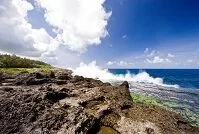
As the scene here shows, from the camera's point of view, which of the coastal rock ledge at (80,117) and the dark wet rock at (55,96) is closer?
the coastal rock ledge at (80,117)

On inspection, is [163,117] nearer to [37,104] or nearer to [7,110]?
[37,104]

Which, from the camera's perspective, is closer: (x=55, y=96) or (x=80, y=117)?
(x=80, y=117)

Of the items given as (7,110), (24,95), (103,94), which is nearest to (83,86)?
(103,94)

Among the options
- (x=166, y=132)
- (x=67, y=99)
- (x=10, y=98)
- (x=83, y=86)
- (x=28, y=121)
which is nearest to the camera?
(x=28, y=121)

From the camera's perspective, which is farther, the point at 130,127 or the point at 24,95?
the point at 24,95

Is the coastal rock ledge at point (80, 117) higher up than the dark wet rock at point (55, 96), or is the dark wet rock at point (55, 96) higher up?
the dark wet rock at point (55, 96)

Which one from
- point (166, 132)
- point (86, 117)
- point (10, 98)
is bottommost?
point (166, 132)

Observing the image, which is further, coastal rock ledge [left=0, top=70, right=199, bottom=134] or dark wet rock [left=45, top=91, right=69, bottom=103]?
dark wet rock [left=45, top=91, right=69, bottom=103]

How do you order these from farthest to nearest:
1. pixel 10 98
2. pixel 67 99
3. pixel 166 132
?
pixel 67 99 < pixel 10 98 < pixel 166 132

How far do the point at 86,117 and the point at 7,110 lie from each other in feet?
21.1

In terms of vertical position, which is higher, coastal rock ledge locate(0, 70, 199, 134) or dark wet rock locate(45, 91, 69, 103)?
dark wet rock locate(45, 91, 69, 103)

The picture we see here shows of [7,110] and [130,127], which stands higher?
[7,110]

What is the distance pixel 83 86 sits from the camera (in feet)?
118

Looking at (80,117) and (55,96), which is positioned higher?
(55,96)
